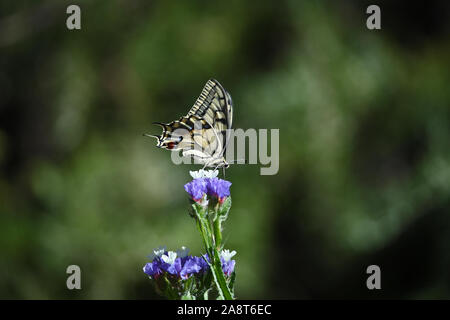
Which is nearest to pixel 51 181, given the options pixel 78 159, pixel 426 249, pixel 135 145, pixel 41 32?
pixel 78 159

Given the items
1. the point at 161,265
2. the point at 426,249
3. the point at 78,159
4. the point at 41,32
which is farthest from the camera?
the point at 41,32

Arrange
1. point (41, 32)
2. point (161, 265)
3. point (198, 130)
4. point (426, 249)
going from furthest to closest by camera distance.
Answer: point (41, 32), point (426, 249), point (198, 130), point (161, 265)

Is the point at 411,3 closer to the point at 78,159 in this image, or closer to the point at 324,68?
the point at 324,68

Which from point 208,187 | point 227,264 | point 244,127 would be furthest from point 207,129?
point 244,127

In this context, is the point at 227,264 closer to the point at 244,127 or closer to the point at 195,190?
the point at 195,190

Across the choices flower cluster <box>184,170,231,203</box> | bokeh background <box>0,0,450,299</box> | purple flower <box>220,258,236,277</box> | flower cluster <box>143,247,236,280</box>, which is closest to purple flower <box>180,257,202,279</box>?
flower cluster <box>143,247,236,280</box>

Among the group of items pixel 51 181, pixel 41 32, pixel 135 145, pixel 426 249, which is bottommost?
pixel 426 249

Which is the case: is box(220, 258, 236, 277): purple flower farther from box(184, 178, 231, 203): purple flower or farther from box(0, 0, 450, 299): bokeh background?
box(0, 0, 450, 299): bokeh background
